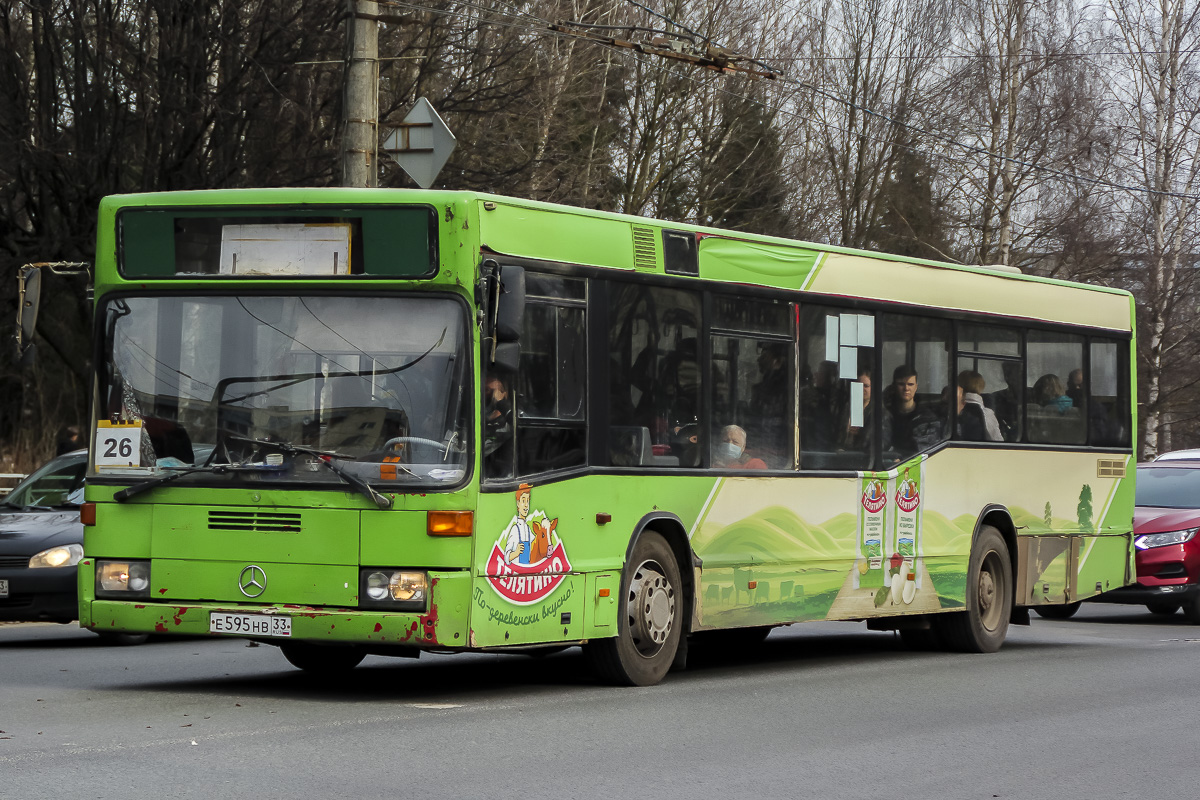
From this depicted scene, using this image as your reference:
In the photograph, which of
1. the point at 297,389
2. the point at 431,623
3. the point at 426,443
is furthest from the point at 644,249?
the point at 431,623

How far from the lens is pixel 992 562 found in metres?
14.5

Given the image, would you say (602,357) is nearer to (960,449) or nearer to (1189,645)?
(960,449)

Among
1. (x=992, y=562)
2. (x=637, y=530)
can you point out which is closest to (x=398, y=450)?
(x=637, y=530)

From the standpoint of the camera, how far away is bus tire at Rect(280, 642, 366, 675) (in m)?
11.0

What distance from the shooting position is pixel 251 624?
945 centimetres

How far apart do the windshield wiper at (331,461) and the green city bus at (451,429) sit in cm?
2

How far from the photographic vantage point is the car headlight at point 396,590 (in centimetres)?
927

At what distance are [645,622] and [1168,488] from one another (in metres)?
11.0

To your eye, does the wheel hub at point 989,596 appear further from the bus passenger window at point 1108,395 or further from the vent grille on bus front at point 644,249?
the vent grille on bus front at point 644,249

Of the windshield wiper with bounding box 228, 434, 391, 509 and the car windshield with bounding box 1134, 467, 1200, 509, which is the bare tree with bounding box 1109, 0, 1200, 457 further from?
the windshield wiper with bounding box 228, 434, 391, 509

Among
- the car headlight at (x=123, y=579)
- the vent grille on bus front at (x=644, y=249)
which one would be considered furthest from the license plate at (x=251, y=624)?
the vent grille on bus front at (x=644, y=249)

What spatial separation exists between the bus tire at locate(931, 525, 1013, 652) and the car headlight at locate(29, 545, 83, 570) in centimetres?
671

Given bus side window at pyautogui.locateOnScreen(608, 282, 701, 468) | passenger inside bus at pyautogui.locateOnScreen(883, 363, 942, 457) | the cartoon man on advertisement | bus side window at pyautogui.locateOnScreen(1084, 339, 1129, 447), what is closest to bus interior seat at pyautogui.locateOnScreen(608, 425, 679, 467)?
bus side window at pyautogui.locateOnScreen(608, 282, 701, 468)

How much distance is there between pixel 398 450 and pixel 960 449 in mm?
5974
